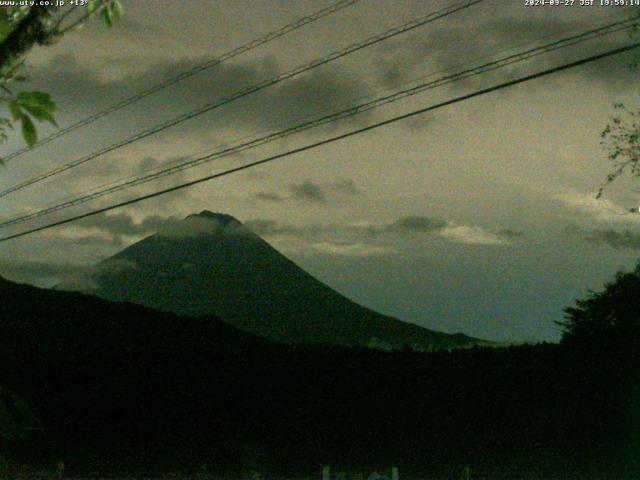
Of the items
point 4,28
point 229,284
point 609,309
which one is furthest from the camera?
point 229,284

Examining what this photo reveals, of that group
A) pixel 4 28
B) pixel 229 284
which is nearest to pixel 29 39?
pixel 4 28

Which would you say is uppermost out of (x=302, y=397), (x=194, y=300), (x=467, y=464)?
(x=194, y=300)

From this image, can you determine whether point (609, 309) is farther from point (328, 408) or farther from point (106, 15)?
point (106, 15)

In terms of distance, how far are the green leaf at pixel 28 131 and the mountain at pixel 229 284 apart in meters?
48.0

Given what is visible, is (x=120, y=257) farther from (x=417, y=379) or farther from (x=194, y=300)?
(x=417, y=379)

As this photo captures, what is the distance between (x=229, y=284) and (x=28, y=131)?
67245 mm

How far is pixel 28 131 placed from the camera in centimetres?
239

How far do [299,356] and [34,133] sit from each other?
1623 cm

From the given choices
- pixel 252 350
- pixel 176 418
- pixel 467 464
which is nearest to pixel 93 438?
pixel 176 418

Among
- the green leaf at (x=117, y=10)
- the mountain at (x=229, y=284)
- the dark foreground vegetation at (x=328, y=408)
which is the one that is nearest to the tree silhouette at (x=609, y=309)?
the dark foreground vegetation at (x=328, y=408)

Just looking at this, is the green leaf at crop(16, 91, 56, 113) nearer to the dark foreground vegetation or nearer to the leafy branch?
the leafy branch

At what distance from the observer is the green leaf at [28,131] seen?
94.3 inches

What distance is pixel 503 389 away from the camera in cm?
1662

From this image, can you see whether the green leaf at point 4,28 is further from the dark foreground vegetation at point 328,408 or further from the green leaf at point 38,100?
the dark foreground vegetation at point 328,408
